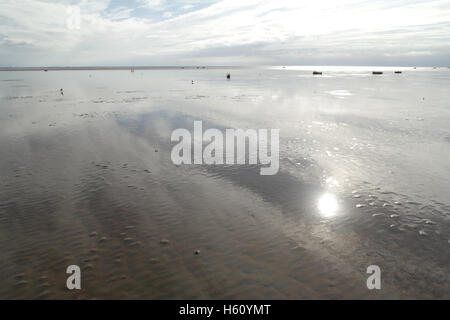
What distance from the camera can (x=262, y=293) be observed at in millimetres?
6719

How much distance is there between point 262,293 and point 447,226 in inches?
281

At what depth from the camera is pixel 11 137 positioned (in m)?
19.9

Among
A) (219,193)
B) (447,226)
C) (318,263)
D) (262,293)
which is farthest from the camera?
(219,193)

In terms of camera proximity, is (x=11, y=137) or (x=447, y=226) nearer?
(x=447, y=226)

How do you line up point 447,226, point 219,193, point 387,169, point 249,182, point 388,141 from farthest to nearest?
1. point 388,141
2. point 387,169
3. point 249,182
4. point 219,193
5. point 447,226

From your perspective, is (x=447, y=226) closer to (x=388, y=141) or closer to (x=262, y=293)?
(x=262, y=293)

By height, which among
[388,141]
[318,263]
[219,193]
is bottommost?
[318,263]

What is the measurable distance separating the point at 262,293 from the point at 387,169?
1095 centimetres

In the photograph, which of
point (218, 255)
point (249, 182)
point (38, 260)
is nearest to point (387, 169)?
point (249, 182)
